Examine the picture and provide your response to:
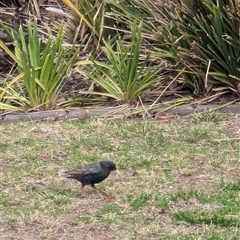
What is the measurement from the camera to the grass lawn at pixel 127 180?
4500 millimetres

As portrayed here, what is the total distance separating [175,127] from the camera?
6.73 meters

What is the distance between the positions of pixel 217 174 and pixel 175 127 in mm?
1302

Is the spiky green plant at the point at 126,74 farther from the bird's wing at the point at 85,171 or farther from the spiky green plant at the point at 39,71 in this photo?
the bird's wing at the point at 85,171

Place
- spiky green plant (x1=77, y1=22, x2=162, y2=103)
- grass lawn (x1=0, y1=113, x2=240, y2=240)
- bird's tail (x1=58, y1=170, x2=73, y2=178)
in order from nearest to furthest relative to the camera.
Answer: grass lawn (x1=0, y1=113, x2=240, y2=240) < bird's tail (x1=58, y1=170, x2=73, y2=178) < spiky green plant (x1=77, y1=22, x2=162, y2=103)

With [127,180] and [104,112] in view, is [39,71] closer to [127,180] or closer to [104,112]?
[104,112]

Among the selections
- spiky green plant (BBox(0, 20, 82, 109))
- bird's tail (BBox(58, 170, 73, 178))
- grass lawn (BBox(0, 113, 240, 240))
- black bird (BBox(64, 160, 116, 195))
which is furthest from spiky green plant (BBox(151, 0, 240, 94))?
black bird (BBox(64, 160, 116, 195))

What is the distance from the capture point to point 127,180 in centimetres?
538

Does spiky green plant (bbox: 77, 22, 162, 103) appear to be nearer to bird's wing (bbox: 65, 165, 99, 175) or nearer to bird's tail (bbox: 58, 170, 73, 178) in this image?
bird's tail (bbox: 58, 170, 73, 178)

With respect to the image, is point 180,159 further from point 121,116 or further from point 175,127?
point 121,116

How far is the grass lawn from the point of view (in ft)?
14.8

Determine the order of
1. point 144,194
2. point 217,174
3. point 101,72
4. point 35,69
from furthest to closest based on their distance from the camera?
point 101,72 → point 35,69 → point 217,174 → point 144,194

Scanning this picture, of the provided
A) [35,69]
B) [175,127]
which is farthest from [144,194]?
[35,69]

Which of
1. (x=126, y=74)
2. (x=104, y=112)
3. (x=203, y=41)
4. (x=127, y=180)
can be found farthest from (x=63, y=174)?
(x=203, y=41)

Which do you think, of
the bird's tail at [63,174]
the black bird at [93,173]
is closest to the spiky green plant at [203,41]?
the bird's tail at [63,174]
